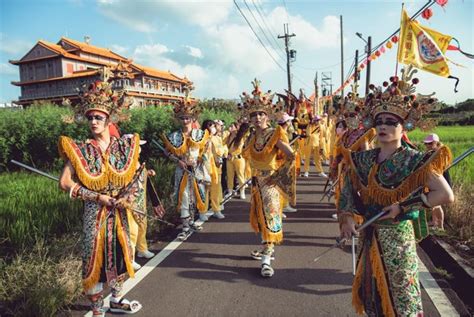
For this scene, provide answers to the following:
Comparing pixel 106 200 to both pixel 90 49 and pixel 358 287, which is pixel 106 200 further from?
pixel 90 49

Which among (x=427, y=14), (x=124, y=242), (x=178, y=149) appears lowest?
(x=124, y=242)

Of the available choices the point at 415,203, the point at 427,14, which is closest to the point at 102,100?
the point at 415,203

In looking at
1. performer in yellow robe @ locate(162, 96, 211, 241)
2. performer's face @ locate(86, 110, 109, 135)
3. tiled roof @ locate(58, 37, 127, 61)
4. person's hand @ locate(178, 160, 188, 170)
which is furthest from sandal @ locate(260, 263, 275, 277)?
tiled roof @ locate(58, 37, 127, 61)

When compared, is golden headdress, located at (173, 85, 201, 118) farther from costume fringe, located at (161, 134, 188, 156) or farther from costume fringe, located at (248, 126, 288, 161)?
costume fringe, located at (248, 126, 288, 161)

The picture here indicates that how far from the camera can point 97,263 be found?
300 centimetres

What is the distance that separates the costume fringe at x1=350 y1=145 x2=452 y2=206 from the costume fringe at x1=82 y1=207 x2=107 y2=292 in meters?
2.19

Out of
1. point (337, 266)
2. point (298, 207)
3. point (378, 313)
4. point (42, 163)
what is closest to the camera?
point (378, 313)

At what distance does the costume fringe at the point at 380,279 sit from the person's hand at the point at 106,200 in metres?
2.16

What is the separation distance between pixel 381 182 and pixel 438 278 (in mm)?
2212

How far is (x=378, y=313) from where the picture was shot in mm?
2436

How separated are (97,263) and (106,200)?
0.56 meters

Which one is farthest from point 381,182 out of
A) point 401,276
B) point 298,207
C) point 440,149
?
point 298,207

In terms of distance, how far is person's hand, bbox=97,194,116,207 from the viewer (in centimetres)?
298

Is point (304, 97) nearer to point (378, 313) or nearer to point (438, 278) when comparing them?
point (438, 278)
